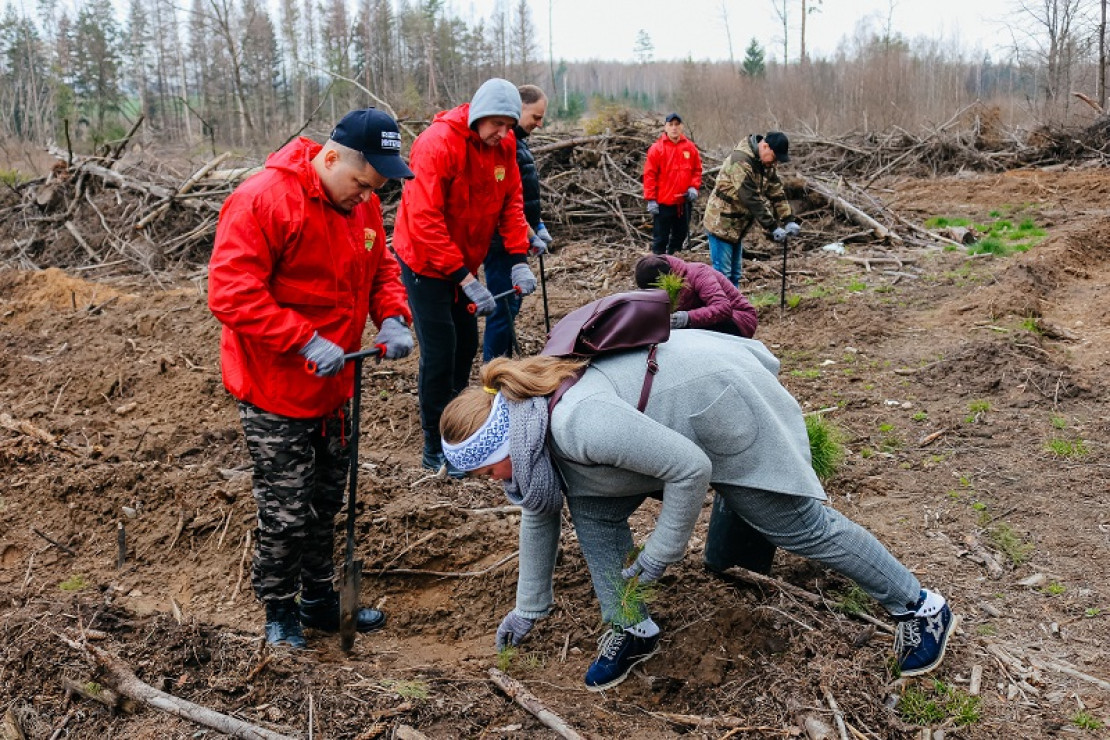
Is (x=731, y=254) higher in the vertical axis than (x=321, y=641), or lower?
higher

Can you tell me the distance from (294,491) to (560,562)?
128 centimetres

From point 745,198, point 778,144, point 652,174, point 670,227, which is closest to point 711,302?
point 778,144

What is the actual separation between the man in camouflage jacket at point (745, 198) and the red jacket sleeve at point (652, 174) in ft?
7.53

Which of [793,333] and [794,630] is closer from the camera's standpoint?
[794,630]

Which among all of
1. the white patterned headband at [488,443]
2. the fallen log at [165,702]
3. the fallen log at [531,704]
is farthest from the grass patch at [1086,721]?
the fallen log at [165,702]

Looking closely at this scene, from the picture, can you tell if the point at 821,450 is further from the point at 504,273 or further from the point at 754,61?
the point at 754,61

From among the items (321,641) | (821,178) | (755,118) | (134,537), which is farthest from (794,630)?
(755,118)

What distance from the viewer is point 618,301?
2.69 meters

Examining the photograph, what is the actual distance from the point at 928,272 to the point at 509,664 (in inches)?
329

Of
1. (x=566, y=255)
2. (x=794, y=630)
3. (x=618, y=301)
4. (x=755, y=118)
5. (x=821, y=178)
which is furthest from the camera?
(x=755, y=118)

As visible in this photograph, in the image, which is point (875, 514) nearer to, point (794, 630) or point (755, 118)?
point (794, 630)

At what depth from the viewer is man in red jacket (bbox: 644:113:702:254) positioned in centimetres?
1019

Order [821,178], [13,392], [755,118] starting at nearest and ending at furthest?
[13,392], [821,178], [755,118]

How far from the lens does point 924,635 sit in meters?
2.92
